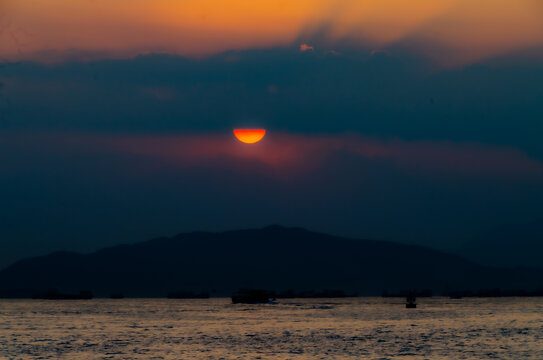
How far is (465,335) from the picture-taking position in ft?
377

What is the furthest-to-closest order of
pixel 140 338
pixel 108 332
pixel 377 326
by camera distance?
pixel 377 326 < pixel 108 332 < pixel 140 338

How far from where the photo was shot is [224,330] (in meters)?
128

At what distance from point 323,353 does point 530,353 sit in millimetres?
23375

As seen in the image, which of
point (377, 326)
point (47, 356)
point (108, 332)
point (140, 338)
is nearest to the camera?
point (47, 356)

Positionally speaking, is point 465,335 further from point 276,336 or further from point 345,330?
point 276,336

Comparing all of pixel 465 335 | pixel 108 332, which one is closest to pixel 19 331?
pixel 108 332

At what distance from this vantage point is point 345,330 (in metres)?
127

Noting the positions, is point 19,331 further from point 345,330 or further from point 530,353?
point 530,353

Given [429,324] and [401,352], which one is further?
[429,324]

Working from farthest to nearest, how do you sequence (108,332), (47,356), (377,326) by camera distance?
1. (377,326)
2. (108,332)
3. (47,356)

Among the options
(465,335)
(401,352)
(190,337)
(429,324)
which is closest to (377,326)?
(429,324)

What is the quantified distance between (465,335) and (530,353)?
1119 inches

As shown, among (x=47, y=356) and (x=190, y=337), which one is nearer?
(x=47, y=356)

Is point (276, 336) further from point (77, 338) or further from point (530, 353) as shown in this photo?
point (530, 353)
